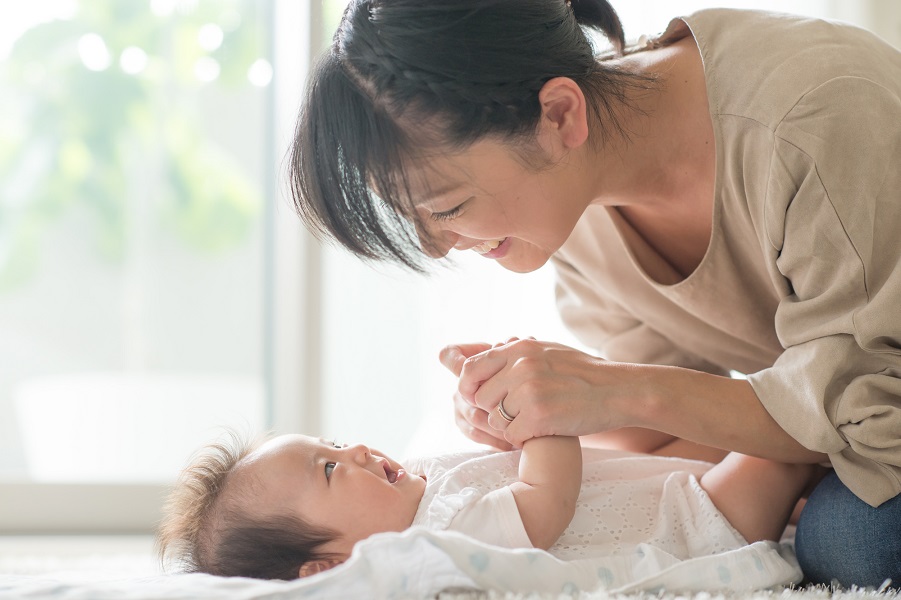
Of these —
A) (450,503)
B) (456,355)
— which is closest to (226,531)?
(450,503)

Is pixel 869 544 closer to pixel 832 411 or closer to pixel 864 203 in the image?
pixel 832 411

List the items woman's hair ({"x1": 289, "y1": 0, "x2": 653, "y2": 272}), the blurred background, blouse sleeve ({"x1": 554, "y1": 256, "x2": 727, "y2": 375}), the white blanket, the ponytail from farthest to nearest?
the blurred background
blouse sleeve ({"x1": 554, "y1": 256, "x2": 727, "y2": 375})
the ponytail
woman's hair ({"x1": 289, "y1": 0, "x2": 653, "y2": 272})
the white blanket

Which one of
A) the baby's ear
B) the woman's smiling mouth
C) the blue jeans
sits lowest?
the baby's ear

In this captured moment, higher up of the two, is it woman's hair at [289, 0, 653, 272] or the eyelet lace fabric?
woman's hair at [289, 0, 653, 272]

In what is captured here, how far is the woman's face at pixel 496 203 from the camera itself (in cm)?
109

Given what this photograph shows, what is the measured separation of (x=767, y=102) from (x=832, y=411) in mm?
388

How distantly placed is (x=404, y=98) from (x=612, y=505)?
22.8 inches

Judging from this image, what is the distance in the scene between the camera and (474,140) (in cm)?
108

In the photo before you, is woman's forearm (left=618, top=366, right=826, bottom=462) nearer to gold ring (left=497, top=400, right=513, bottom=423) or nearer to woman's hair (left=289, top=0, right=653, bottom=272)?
gold ring (left=497, top=400, right=513, bottom=423)

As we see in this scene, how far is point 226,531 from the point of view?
1.09 metres

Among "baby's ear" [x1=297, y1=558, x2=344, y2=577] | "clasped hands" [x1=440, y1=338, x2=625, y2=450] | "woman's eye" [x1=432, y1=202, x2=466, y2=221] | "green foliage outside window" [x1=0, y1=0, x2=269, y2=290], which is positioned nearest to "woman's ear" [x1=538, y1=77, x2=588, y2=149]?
"woman's eye" [x1=432, y1=202, x2=466, y2=221]

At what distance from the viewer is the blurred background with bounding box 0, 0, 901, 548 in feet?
7.81

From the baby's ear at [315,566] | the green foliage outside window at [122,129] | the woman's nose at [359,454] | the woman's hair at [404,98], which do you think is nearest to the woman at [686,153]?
the woman's hair at [404,98]

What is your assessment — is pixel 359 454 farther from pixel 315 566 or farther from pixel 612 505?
pixel 612 505
